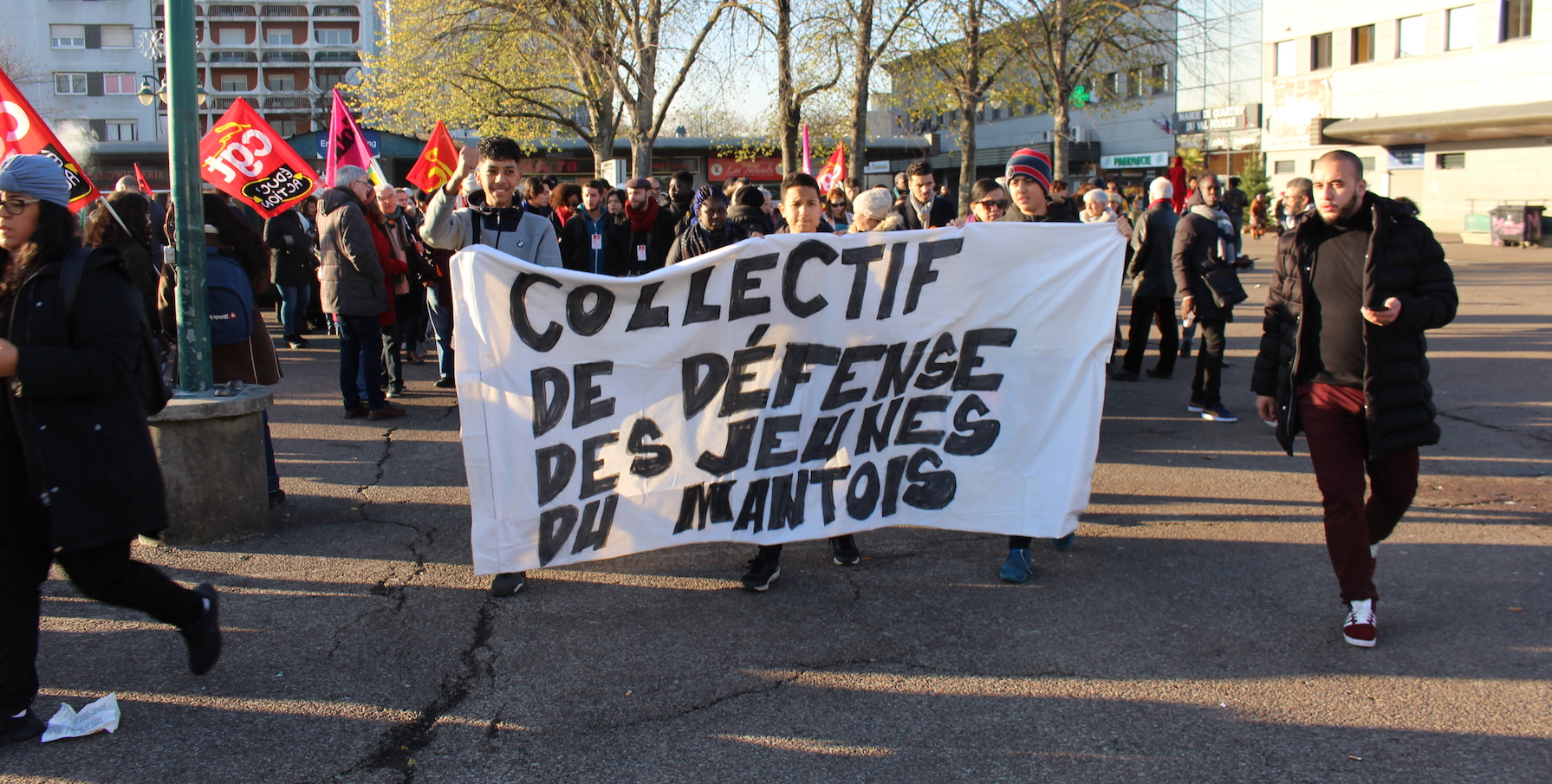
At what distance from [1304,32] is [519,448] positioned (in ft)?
135

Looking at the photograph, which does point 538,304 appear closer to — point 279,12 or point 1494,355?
point 1494,355

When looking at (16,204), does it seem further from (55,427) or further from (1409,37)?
(1409,37)

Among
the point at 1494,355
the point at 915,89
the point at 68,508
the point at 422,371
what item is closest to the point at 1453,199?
the point at 915,89

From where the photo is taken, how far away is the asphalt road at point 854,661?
11.1ft

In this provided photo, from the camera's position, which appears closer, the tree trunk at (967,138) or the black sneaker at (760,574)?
the black sneaker at (760,574)

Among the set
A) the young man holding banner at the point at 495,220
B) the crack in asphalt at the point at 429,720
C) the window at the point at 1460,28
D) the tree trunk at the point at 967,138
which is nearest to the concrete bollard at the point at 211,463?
the young man holding banner at the point at 495,220

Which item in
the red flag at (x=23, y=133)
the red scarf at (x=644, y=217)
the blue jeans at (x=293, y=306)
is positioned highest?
the red flag at (x=23, y=133)

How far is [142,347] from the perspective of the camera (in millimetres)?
3582

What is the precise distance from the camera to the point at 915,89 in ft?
95.8

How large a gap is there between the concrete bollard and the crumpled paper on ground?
192cm

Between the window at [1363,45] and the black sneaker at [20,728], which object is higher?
the window at [1363,45]

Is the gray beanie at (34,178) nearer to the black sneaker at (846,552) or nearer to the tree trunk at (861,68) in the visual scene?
the black sneaker at (846,552)

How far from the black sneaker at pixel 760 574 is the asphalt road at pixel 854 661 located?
0.21 feet

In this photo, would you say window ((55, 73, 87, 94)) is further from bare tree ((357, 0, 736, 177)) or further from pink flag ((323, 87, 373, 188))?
pink flag ((323, 87, 373, 188))
